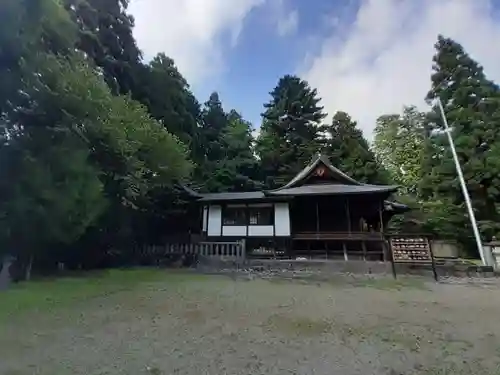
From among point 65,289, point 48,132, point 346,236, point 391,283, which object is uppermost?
point 48,132

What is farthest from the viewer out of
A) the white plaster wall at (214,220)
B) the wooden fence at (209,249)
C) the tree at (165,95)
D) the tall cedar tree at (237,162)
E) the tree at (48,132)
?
the tall cedar tree at (237,162)

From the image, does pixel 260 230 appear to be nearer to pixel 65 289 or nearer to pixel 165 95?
pixel 65 289

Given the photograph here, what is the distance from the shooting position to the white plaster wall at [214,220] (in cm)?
1648

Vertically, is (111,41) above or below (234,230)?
above

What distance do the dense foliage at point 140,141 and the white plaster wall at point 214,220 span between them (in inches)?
69.4

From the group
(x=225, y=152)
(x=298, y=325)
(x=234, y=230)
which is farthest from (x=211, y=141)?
(x=298, y=325)

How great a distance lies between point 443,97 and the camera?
66.8ft

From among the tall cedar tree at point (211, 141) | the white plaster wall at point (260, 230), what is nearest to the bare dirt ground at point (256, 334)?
the white plaster wall at point (260, 230)

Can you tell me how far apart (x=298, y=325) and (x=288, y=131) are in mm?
26617

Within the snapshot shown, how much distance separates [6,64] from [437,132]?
21.0 meters

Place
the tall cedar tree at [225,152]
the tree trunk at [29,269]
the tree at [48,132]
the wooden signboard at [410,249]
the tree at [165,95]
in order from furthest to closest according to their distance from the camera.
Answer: the tall cedar tree at [225,152] < the tree at [165,95] < the wooden signboard at [410,249] < the tree trunk at [29,269] < the tree at [48,132]

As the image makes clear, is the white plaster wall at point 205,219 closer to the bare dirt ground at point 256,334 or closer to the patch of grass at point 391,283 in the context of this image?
the patch of grass at point 391,283

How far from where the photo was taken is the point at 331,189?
15586 millimetres

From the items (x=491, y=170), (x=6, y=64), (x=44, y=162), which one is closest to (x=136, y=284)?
(x=44, y=162)
